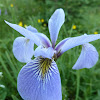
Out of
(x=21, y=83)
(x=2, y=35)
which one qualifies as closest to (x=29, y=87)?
(x=21, y=83)

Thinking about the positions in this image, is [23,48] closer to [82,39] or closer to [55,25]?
[55,25]

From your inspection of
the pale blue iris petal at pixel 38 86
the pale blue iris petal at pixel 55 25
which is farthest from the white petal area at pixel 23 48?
the pale blue iris petal at pixel 38 86

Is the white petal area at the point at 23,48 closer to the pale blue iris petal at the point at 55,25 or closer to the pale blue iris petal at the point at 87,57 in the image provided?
the pale blue iris petal at the point at 55,25

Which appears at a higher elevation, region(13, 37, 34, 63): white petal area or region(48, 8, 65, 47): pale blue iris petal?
region(48, 8, 65, 47): pale blue iris petal

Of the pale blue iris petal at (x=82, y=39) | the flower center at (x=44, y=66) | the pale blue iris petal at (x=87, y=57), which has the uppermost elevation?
the pale blue iris petal at (x=82, y=39)

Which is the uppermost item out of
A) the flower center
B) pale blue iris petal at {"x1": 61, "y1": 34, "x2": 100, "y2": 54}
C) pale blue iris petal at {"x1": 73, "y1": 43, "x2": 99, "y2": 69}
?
pale blue iris petal at {"x1": 61, "y1": 34, "x2": 100, "y2": 54}

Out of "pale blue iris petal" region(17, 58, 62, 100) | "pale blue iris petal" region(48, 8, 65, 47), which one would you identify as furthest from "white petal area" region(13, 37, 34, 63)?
"pale blue iris petal" region(17, 58, 62, 100)

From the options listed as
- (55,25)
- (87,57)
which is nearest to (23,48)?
(55,25)

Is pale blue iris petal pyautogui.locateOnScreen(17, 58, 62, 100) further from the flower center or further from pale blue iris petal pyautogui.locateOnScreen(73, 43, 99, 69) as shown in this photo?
pale blue iris petal pyautogui.locateOnScreen(73, 43, 99, 69)
